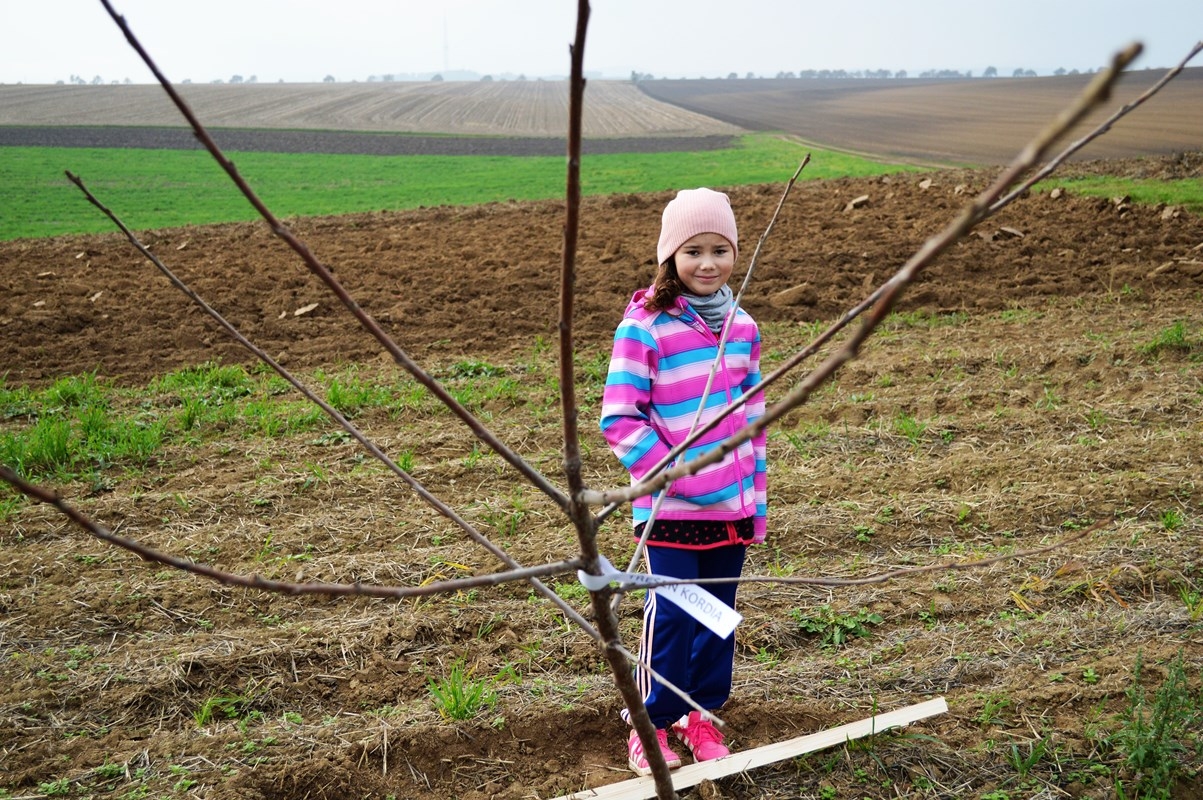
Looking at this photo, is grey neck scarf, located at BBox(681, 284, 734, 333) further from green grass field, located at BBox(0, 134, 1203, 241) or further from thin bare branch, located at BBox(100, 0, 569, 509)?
green grass field, located at BBox(0, 134, 1203, 241)

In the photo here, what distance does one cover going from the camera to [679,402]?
2578mm

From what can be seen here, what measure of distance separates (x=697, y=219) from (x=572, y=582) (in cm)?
213

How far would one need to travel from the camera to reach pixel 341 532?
4.56 m

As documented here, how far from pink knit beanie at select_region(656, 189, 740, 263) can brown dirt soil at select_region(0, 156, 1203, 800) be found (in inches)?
62.6

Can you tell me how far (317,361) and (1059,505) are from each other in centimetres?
564

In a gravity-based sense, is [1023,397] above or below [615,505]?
below

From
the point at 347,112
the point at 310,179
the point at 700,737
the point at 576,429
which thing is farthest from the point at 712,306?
the point at 347,112

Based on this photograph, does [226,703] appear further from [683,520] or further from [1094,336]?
[1094,336]

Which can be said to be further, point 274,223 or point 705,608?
point 705,608

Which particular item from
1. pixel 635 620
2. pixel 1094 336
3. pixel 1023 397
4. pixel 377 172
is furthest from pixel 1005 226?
pixel 377 172

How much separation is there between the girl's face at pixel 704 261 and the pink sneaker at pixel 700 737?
4.29 ft

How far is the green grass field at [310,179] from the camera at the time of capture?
Result: 1755 centimetres

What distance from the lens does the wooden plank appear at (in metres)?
2.61

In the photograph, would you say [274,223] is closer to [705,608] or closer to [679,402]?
[705,608]
